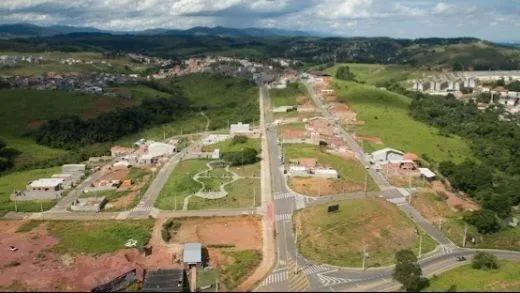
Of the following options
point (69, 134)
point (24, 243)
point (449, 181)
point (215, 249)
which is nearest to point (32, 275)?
point (24, 243)

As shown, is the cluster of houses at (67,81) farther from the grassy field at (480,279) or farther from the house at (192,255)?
the grassy field at (480,279)

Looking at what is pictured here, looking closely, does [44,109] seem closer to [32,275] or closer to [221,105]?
[221,105]

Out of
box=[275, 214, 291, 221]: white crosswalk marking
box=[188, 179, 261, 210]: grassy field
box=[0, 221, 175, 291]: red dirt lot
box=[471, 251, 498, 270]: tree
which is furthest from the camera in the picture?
box=[188, 179, 261, 210]: grassy field

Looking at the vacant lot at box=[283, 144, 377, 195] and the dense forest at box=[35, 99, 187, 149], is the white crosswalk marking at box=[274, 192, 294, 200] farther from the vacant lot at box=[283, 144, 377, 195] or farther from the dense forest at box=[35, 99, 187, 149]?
the dense forest at box=[35, 99, 187, 149]

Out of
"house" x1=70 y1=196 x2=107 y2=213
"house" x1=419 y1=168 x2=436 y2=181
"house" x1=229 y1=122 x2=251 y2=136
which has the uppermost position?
"house" x1=229 y1=122 x2=251 y2=136

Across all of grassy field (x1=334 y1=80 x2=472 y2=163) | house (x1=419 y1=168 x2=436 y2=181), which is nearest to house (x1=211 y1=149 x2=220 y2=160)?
grassy field (x1=334 y1=80 x2=472 y2=163)

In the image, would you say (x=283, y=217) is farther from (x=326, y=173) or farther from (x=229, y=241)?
(x=326, y=173)
